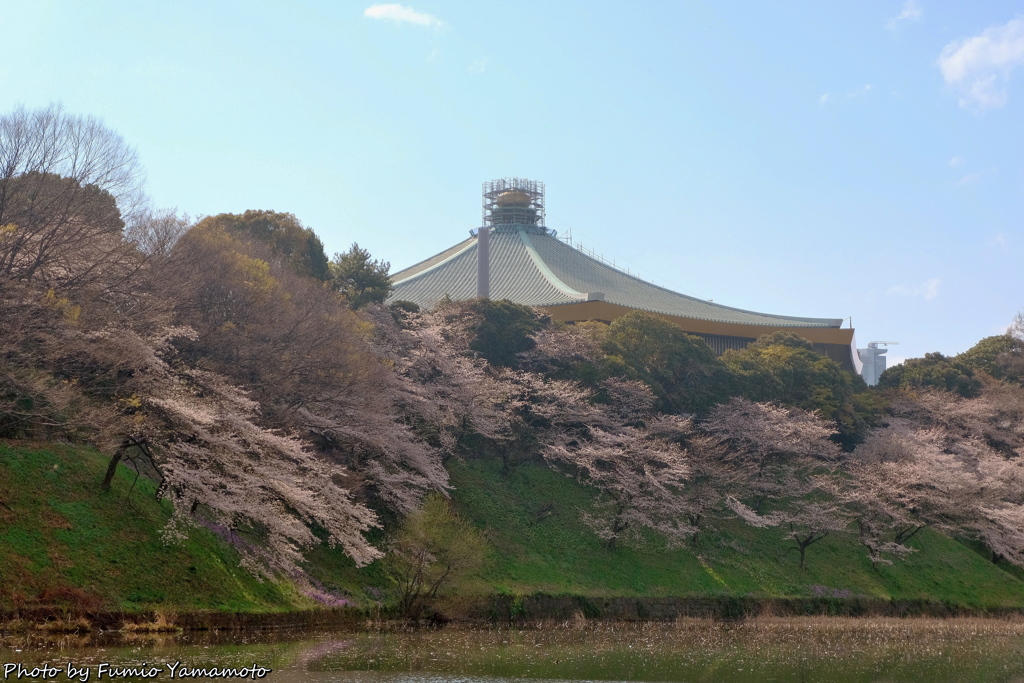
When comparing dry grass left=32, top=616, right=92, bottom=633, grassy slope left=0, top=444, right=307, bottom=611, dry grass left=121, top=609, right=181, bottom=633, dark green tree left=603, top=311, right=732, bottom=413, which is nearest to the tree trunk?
grassy slope left=0, top=444, right=307, bottom=611

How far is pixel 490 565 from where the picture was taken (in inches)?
1078

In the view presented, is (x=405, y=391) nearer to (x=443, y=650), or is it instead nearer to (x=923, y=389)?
(x=443, y=650)

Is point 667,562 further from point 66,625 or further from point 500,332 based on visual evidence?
point 66,625

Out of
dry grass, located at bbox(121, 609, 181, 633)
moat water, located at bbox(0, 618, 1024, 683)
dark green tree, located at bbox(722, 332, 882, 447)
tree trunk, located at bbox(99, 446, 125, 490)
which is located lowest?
moat water, located at bbox(0, 618, 1024, 683)

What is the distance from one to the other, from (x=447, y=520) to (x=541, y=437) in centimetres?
1095

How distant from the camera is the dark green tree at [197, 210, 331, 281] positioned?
114 ft

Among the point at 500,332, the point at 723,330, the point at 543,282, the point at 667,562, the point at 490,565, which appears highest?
the point at 543,282

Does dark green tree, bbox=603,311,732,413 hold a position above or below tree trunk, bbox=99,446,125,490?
above

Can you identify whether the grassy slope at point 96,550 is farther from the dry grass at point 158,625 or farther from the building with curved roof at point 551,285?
the building with curved roof at point 551,285

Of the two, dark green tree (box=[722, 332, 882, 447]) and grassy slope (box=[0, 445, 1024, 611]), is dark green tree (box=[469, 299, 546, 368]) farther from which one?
dark green tree (box=[722, 332, 882, 447])

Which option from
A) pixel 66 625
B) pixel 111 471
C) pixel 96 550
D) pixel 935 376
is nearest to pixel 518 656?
pixel 66 625

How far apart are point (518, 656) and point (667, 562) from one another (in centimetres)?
1383

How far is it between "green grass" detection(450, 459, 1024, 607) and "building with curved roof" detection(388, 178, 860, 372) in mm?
16104

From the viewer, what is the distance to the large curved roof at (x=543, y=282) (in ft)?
171
